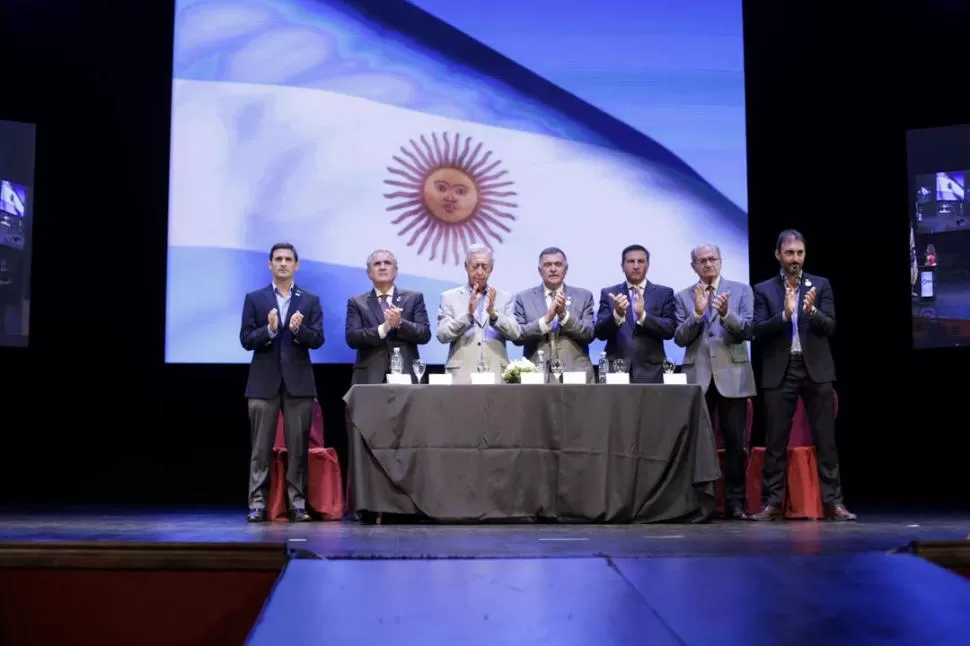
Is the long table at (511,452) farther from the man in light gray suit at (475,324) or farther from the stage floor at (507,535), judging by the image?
the man in light gray suit at (475,324)

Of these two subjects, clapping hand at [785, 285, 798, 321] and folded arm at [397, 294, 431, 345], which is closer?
clapping hand at [785, 285, 798, 321]

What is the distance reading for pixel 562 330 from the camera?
5.54 meters

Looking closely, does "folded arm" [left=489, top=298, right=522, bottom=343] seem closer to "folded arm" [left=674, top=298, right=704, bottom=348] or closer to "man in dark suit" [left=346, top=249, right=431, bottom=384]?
"man in dark suit" [left=346, top=249, right=431, bottom=384]

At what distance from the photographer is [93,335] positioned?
6676mm

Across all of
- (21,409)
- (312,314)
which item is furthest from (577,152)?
(21,409)

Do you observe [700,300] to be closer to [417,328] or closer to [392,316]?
[417,328]

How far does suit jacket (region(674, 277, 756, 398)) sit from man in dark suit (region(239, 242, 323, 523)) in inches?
81.6

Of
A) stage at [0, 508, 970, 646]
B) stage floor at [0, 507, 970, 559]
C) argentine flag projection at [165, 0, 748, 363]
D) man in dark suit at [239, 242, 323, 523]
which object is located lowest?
stage floor at [0, 507, 970, 559]

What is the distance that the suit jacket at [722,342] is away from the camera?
5.57 meters

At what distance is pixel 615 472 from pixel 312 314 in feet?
6.31

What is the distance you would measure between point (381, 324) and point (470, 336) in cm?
50

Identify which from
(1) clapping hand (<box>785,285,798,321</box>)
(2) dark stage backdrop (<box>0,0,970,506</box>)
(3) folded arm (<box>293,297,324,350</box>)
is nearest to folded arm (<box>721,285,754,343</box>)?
(1) clapping hand (<box>785,285,798,321</box>)

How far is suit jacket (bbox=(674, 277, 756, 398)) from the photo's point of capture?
5570mm

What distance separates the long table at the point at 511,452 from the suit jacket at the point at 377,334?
1.87ft
